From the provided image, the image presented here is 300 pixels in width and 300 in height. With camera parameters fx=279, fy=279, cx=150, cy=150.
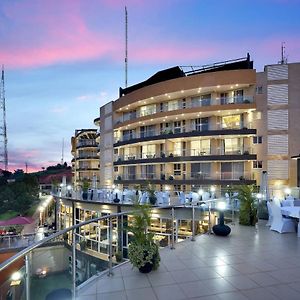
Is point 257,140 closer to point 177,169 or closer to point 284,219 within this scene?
point 177,169

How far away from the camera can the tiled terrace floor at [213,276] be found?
4719 mm

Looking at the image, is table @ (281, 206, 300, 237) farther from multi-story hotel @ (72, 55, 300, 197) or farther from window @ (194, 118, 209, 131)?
window @ (194, 118, 209, 131)

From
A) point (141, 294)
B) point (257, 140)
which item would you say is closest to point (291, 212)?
point (141, 294)

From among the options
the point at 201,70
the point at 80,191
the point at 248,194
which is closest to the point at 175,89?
the point at 201,70

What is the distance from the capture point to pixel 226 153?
27.1 meters

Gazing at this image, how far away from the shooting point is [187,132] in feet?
91.7

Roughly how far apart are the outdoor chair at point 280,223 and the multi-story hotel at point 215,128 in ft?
48.7

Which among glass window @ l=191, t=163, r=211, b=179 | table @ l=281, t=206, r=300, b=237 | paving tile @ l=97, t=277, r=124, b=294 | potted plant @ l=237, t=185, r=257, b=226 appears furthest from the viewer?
glass window @ l=191, t=163, r=211, b=179

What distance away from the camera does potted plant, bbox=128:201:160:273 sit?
566 centimetres

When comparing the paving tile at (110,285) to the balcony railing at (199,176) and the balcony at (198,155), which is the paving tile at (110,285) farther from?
the balcony at (198,155)

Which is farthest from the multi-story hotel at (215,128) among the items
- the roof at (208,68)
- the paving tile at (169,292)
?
the paving tile at (169,292)

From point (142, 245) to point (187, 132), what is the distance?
2278 cm

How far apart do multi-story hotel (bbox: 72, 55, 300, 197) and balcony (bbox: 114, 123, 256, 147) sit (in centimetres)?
9

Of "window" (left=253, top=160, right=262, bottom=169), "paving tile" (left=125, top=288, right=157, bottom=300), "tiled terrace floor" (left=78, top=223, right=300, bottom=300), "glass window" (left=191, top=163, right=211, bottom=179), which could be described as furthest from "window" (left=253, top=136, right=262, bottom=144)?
"paving tile" (left=125, top=288, right=157, bottom=300)
